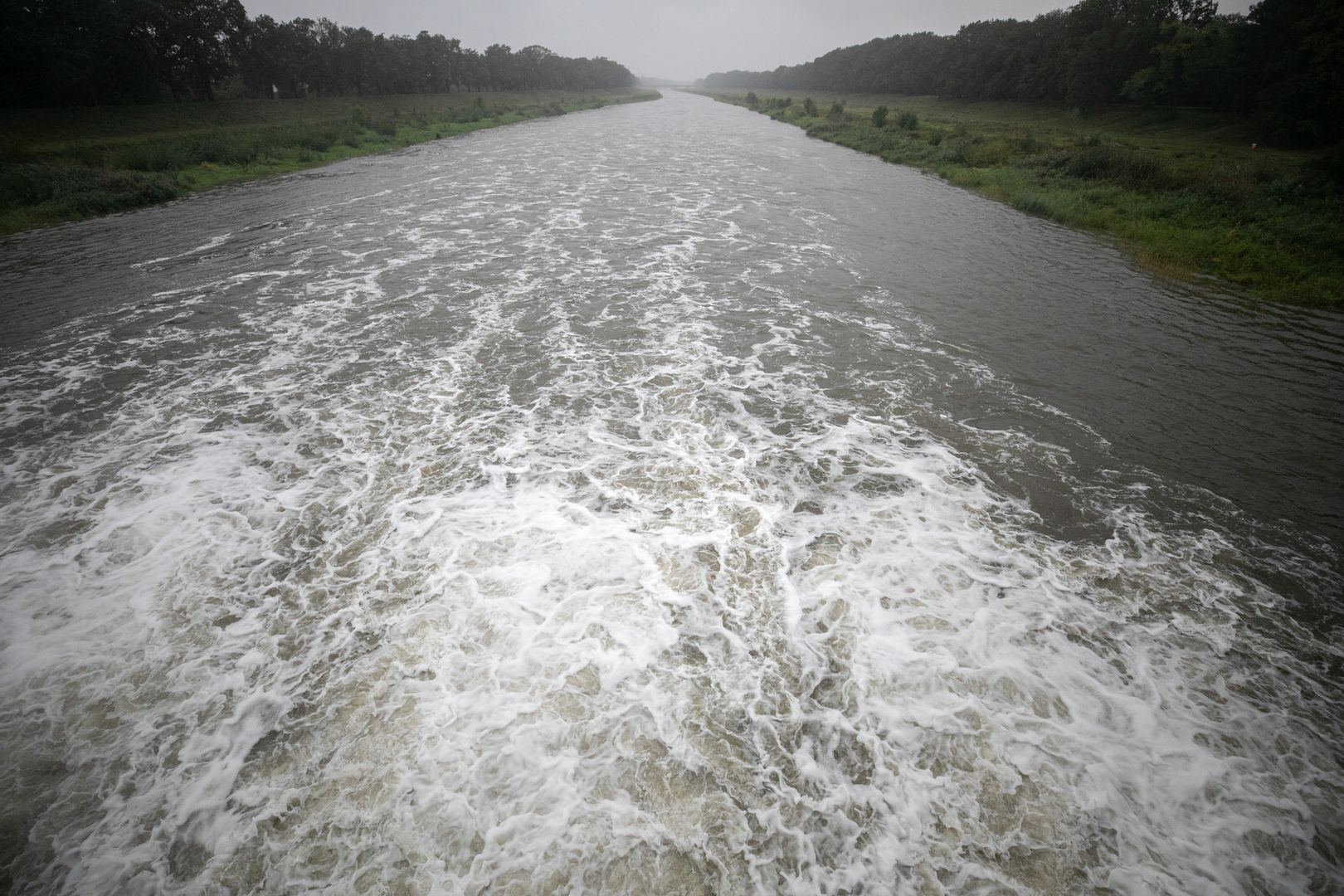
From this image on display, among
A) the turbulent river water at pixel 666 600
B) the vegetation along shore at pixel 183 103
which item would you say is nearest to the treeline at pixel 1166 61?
the turbulent river water at pixel 666 600

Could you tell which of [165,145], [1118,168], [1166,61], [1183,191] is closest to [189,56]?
[165,145]

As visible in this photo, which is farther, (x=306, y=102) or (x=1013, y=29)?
(x=1013, y=29)

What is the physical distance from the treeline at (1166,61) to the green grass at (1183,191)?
244cm

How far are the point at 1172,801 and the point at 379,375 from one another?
42.2 feet

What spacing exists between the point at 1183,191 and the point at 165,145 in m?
50.8

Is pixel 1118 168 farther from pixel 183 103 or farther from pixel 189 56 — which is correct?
pixel 189 56

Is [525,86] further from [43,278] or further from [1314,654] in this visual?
[1314,654]

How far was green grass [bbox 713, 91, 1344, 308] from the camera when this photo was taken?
17344mm

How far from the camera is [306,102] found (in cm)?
6197

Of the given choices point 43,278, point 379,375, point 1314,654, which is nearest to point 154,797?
point 379,375

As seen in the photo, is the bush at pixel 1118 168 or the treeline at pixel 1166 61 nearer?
the bush at pixel 1118 168

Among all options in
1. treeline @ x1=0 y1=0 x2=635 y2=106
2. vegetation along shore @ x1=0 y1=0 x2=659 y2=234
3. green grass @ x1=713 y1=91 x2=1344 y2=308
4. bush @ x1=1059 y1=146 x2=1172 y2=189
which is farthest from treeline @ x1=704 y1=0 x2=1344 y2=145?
treeline @ x1=0 y1=0 x2=635 y2=106

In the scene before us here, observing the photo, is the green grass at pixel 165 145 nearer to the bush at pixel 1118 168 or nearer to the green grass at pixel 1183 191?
the green grass at pixel 1183 191

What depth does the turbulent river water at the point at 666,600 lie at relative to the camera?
4.68 meters
